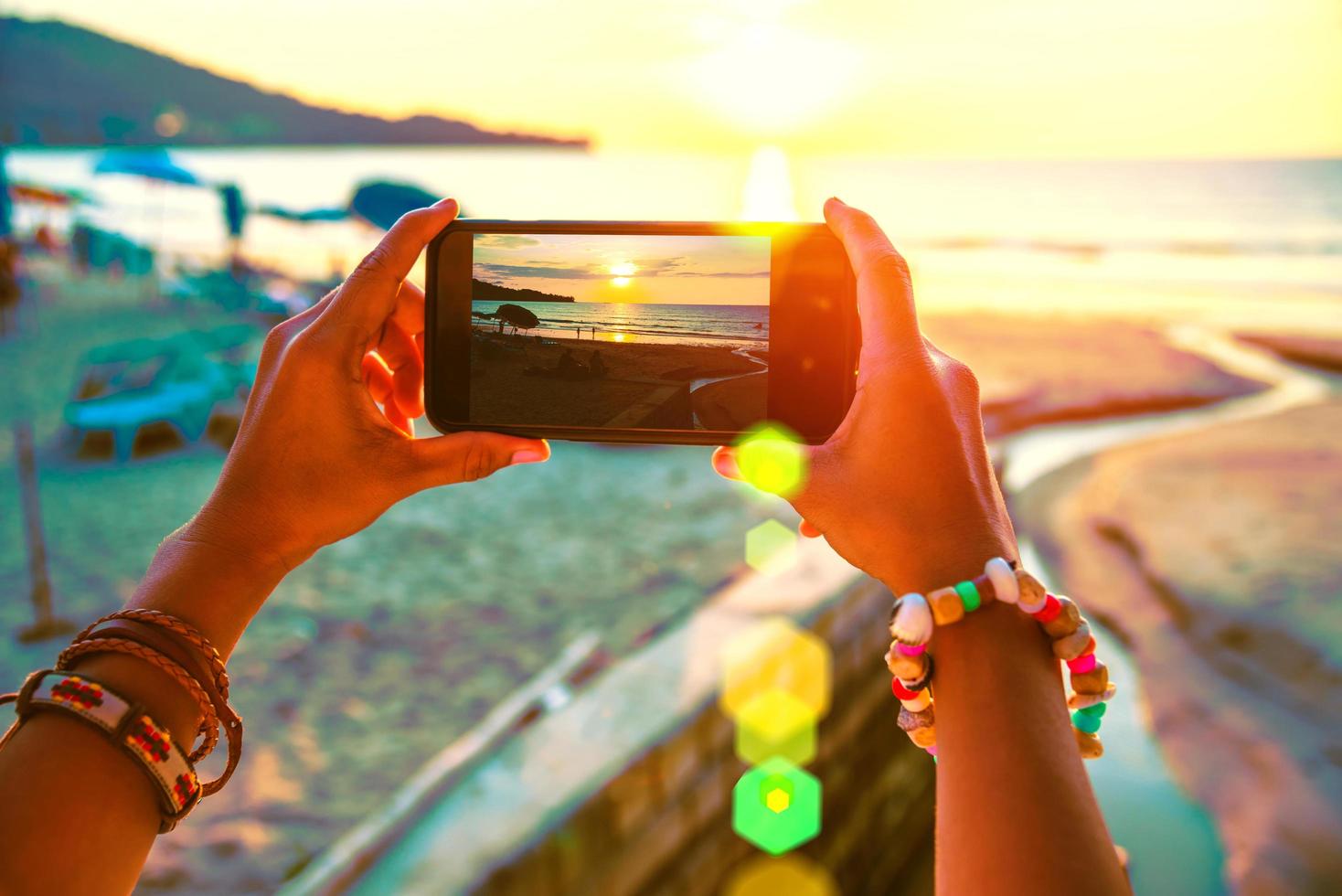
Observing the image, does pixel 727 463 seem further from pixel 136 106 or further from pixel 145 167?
pixel 136 106

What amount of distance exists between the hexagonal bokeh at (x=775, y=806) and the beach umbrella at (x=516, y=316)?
7.73ft

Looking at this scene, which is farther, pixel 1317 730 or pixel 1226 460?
pixel 1226 460

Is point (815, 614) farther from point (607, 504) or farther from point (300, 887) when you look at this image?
point (607, 504)

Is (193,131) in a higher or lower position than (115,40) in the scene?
lower

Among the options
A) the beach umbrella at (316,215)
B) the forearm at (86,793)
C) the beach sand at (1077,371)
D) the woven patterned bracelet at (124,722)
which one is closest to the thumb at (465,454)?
the forearm at (86,793)

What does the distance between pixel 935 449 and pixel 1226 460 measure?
37.2ft

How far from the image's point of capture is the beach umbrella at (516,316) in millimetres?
1770

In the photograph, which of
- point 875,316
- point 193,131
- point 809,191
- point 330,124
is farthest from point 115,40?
point 875,316

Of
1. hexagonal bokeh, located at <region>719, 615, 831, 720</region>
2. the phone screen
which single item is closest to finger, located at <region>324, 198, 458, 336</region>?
the phone screen

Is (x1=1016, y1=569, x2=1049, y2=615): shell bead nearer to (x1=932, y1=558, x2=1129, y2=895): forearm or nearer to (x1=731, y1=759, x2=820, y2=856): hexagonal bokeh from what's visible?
(x1=932, y1=558, x2=1129, y2=895): forearm

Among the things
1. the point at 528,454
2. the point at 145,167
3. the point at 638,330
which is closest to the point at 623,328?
the point at 638,330

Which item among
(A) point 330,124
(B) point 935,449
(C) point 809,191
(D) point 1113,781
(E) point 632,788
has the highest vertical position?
(A) point 330,124

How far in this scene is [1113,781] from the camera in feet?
17.3

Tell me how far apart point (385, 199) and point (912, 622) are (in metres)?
17.9
